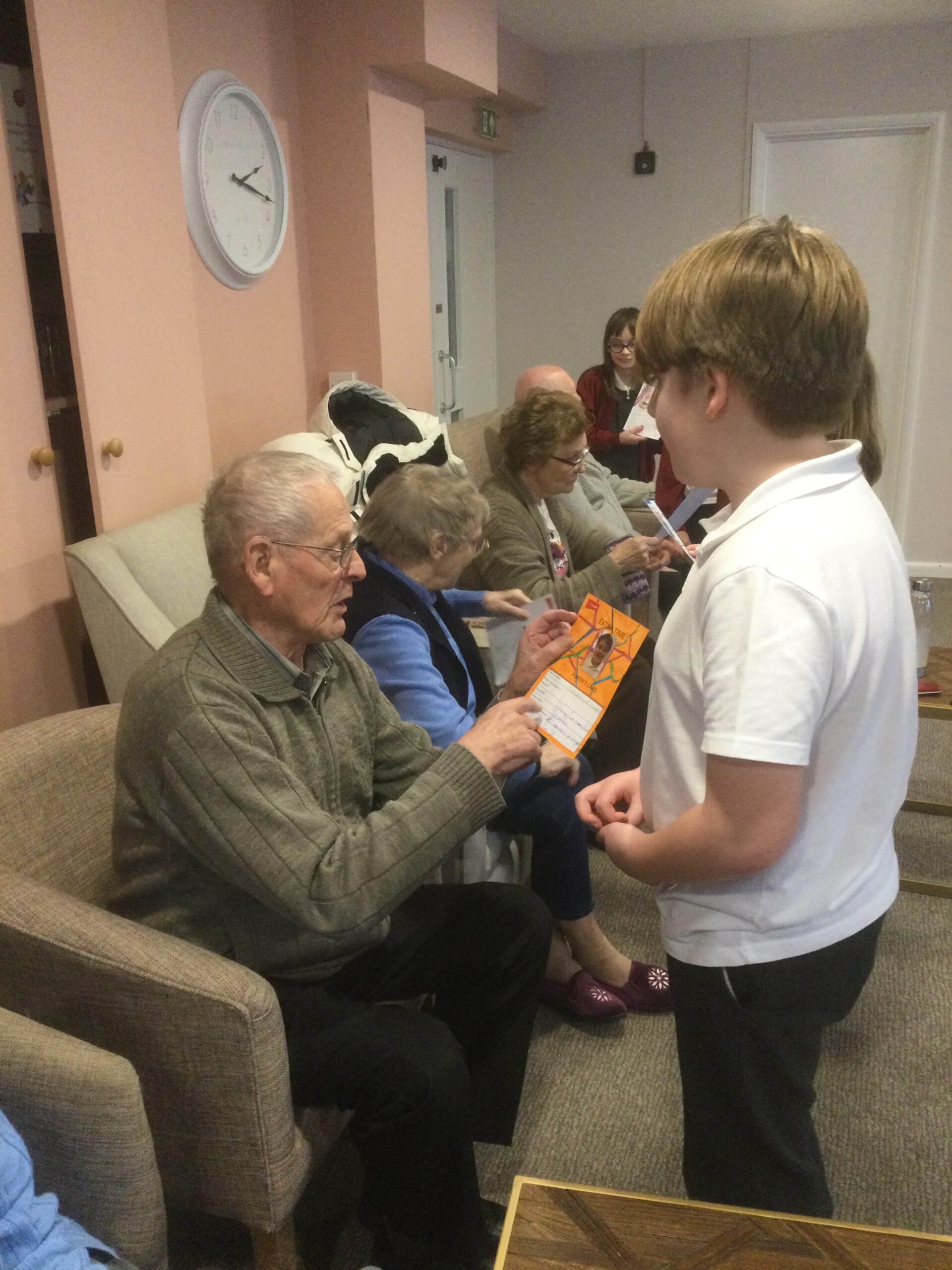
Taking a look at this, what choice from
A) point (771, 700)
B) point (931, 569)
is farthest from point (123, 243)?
point (931, 569)

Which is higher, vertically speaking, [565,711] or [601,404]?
[601,404]

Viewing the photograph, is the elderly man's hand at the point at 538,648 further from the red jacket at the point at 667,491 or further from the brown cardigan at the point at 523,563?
the red jacket at the point at 667,491

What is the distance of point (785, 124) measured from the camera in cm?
485

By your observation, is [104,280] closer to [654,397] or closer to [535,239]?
[654,397]

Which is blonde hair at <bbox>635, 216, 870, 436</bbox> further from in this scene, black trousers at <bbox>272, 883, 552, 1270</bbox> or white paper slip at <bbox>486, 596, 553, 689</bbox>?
white paper slip at <bbox>486, 596, 553, 689</bbox>

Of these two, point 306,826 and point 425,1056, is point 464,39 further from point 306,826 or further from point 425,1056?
point 425,1056

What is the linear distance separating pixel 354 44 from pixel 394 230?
558 mm

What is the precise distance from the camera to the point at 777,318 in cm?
85

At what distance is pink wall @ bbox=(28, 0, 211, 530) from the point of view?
192cm

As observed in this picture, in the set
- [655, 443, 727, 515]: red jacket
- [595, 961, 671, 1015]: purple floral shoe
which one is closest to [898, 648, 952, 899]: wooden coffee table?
[595, 961, 671, 1015]: purple floral shoe

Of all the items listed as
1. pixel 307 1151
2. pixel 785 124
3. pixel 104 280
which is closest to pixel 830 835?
pixel 307 1151

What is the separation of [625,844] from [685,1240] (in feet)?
1.20

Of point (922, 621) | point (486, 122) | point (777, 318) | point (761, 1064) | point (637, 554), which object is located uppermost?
point (486, 122)

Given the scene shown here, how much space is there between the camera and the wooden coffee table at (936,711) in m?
2.43
